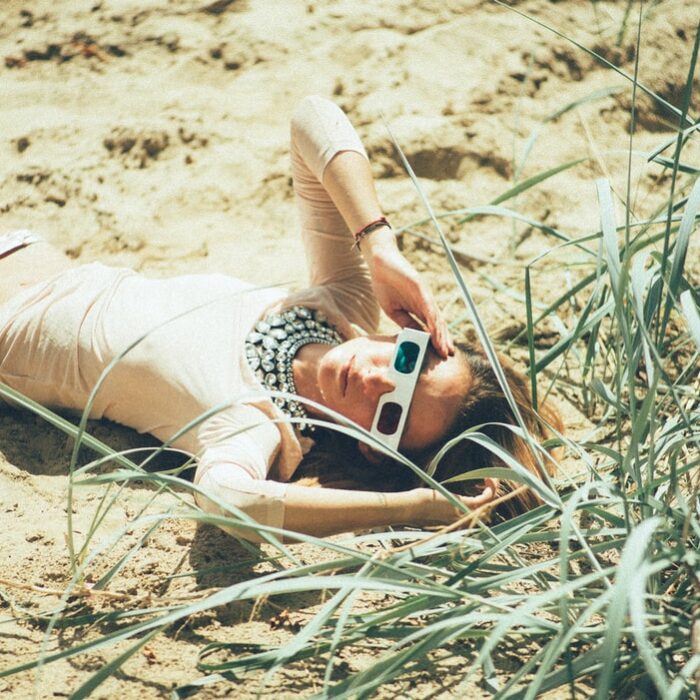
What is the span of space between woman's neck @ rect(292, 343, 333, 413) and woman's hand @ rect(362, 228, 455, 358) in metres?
0.19

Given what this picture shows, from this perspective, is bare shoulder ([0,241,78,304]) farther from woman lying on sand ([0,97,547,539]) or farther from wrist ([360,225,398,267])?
wrist ([360,225,398,267])

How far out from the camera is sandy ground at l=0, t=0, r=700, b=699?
2.40 metres

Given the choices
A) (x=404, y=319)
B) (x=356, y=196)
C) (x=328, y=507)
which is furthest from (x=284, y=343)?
(x=328, y=507)

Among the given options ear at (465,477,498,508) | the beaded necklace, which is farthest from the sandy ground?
ear at (465,477,498,508)

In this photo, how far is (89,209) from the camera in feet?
8.24

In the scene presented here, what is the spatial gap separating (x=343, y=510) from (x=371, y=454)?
13.7 inches

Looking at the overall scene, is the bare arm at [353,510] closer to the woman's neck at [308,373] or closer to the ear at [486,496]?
the ear at [486,496]

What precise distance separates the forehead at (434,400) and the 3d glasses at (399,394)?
32 millimetres

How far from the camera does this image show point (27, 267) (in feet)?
6.80

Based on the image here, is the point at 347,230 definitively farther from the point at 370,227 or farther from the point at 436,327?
the point at 436,327

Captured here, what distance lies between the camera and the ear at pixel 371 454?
6.03 feet

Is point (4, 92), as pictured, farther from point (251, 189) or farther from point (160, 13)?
point (251, 189)

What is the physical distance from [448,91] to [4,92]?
1518 millimetres

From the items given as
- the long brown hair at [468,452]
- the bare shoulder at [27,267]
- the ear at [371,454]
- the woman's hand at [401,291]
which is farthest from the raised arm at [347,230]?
the bare shoulder at [27,267]
